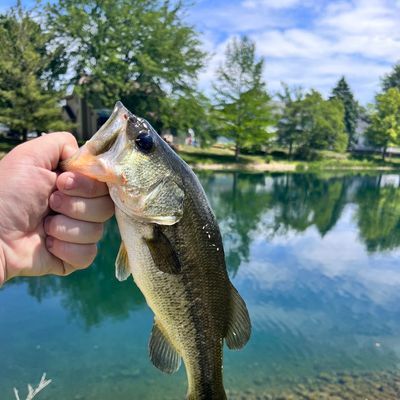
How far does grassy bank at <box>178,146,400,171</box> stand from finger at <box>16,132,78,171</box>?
3256cm

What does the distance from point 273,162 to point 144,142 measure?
4236 centimetres

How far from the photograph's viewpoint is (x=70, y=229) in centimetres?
217

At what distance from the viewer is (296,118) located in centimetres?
4856

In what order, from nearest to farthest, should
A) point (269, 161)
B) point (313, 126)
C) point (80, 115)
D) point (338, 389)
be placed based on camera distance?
1. point (338, 389)
2. point (80, 115)
3. point (269, 161)
4. point (313, 126)

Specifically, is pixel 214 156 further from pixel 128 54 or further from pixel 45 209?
pixel 45 209

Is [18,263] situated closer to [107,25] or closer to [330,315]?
[330,315]

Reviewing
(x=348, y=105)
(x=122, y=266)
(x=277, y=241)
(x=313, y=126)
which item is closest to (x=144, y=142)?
(x=122, y=266)

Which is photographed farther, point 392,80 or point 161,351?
point 392,80

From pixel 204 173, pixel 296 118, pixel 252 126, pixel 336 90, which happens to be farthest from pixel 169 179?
pixel 336 90

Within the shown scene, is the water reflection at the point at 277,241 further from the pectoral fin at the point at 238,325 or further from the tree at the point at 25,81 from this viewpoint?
the tree at the point at 25,81

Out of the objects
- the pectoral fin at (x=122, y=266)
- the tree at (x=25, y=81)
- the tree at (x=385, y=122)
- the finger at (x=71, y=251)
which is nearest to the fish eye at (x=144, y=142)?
the pectoral fin at (x=122, y=266)

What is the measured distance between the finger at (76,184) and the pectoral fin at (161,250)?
381 mm

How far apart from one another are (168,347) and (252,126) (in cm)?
4222

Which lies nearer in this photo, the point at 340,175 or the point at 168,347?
the point at 168,347
